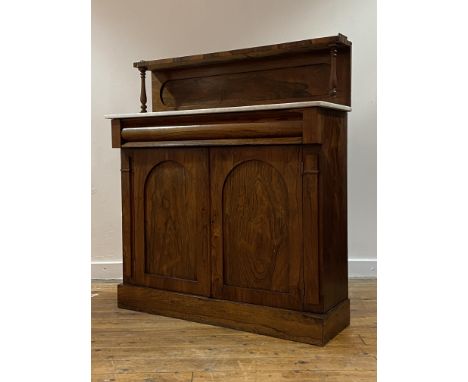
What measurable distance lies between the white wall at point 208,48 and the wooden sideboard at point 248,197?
0.49m

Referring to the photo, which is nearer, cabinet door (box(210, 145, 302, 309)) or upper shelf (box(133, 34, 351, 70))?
cabinet door (box(210, 145, 302, 309))

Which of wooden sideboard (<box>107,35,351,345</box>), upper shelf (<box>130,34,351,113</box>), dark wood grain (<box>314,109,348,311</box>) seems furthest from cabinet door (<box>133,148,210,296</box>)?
dark wood grain (<box>314,109,348,311</box>)

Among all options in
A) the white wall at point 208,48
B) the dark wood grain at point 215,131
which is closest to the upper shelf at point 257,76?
the dark wood grain at point 215,131

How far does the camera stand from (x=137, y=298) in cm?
264

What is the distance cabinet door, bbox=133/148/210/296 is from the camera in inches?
95.8

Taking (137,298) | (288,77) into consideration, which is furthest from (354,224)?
(137,298)

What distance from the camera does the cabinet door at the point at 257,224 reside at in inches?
85.3

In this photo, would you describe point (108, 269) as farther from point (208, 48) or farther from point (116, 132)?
point (208, 48)

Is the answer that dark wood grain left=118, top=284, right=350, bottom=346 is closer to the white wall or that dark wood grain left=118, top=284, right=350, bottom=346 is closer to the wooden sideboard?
the wooden sideboard
